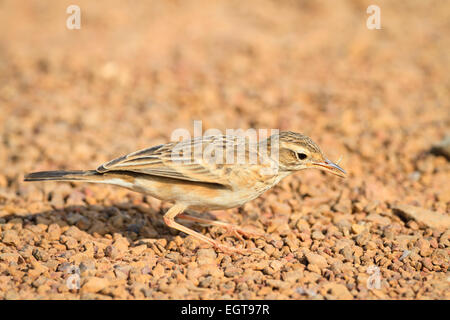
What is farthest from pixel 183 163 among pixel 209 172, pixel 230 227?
pixel 230 227

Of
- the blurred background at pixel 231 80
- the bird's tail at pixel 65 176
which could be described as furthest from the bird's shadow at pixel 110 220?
the blurred background at pixel 231 80

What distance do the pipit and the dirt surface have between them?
1.98ft

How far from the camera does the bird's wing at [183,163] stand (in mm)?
5508

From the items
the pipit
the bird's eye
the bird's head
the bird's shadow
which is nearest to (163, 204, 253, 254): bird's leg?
the pipit

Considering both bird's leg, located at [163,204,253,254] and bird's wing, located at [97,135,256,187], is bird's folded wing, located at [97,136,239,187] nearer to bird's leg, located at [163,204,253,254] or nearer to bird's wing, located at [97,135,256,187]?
bird's wing, located at [97,135,256,187]

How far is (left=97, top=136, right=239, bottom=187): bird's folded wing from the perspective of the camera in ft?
18.1

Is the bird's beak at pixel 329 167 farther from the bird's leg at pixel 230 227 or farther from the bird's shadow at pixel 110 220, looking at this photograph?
the bird's shadow at pixel 110 220

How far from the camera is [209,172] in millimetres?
5512

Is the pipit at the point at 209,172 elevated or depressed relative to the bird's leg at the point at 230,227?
elevated

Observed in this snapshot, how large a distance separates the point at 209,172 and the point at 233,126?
11.7 ft

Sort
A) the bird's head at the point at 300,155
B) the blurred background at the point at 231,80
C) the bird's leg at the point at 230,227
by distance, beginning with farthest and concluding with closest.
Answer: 1. the blurred background at the point at 231,80
2. the bird's leg at the point at 230,227
3. the bird's head at the point at 300,155

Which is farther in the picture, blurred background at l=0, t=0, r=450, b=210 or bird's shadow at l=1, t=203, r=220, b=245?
blurred background at l=0, t=0, r=450, b=210

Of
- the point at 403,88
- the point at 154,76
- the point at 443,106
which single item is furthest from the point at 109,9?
the point at 443,106

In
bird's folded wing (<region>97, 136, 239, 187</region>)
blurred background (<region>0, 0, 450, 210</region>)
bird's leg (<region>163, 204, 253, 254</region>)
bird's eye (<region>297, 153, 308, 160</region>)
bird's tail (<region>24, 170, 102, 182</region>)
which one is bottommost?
bird's leg (<region>163, 204, 253, 254</region>)
